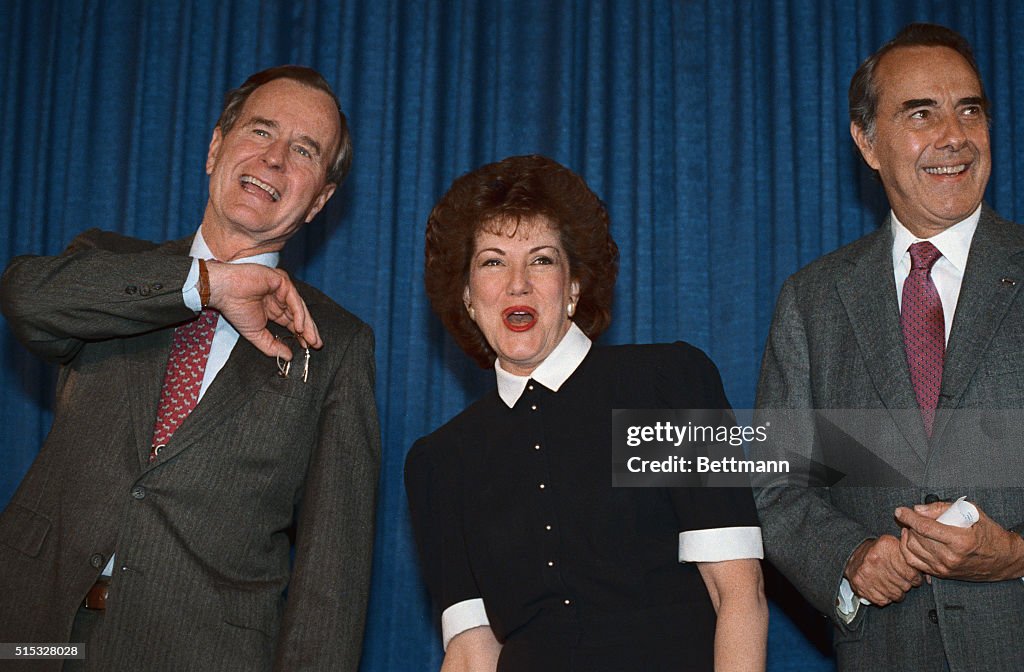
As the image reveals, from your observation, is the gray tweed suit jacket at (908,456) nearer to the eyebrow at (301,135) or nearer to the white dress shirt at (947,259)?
the white dress shirt at (947,259)

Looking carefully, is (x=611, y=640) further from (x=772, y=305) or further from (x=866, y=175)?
(x=866, y=175)

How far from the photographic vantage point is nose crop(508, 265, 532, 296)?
240cm

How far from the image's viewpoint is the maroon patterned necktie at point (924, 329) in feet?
7.63

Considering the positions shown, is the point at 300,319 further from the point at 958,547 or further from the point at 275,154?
the point at 958,547

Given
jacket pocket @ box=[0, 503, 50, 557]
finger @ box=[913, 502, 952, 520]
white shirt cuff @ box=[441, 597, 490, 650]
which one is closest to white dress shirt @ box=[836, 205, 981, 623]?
finger @ box=[913, 502, 952, 520]

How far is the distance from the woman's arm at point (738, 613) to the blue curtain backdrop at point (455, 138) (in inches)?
53.9

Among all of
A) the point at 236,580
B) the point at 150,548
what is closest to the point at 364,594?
the point at 236,580

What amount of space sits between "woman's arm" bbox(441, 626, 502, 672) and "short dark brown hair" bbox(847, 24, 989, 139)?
58.8 inches

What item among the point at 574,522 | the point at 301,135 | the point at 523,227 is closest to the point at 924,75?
the point at 523,227

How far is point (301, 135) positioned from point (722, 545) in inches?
54.6

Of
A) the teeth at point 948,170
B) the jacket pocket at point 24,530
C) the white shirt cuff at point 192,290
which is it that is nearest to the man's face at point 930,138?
the teeth at point 948,170

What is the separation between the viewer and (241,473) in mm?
2289

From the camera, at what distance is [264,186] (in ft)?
8.44

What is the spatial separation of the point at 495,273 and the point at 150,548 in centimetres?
91
